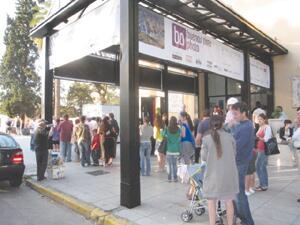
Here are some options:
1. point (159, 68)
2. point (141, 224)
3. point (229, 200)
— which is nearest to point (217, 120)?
point (229, 200)

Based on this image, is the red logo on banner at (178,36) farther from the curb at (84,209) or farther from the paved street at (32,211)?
the paved street at (32,211)

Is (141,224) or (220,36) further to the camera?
(220,36)

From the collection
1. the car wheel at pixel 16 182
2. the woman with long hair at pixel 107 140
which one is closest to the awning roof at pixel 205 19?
the woman with long hair at pixel 107 140

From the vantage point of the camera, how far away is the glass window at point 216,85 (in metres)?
17.0

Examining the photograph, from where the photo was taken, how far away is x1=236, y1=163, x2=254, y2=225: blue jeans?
453cm

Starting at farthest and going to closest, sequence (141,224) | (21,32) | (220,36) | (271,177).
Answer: (21,32) < (220,36) < (271,177) < (141,224)

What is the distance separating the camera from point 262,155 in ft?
23.1

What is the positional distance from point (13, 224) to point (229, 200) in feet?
11.9

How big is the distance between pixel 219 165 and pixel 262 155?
131 inches

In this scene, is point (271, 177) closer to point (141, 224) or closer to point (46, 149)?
point (141, 224)

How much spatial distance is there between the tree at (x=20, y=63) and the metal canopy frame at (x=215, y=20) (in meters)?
37.0

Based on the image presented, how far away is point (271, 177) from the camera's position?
8414mm

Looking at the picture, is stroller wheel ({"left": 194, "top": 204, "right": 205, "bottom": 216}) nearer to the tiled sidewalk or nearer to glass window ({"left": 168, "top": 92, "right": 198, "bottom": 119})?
the tiled sidewalk

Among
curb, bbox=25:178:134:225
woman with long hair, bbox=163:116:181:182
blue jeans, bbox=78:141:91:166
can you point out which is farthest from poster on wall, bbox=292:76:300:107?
curb, bbox=25:178:134:225
